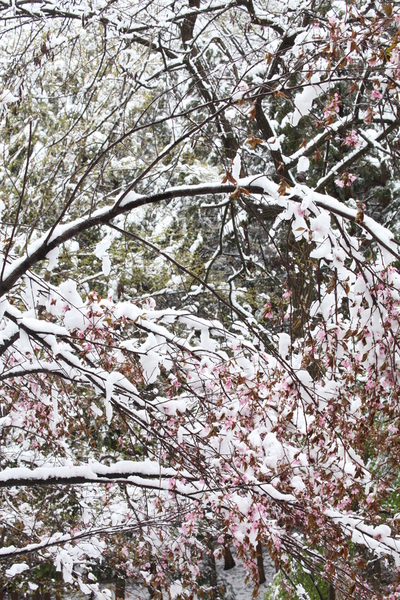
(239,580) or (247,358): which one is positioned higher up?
(247,358)

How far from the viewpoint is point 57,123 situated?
299 inches

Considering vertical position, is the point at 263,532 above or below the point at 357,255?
below

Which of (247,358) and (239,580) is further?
(239,580)

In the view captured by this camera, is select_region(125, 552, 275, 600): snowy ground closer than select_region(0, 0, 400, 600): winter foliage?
No

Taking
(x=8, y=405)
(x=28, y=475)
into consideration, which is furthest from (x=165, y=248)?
(x=28, y=475)

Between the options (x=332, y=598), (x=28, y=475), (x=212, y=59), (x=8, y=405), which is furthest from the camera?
(x=212, y=59)

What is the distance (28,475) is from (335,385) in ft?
5.89

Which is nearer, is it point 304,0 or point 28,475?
point 28,475

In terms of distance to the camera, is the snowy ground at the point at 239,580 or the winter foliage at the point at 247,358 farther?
the snowy ground at the point at 239,580

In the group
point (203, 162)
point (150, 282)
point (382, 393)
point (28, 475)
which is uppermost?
point (203, 162)

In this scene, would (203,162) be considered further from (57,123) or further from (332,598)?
(332,598)

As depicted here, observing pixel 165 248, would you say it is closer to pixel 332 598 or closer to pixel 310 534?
pixel 332 598

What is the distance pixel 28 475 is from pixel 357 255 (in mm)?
2158

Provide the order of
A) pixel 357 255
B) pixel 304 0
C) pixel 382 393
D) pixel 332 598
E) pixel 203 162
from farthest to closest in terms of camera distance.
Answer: pixel 203 162
pixel 332 598
pixel 304 0
pixel 382 393
pixel 357 255
